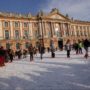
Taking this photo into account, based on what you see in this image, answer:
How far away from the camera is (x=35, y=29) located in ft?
215

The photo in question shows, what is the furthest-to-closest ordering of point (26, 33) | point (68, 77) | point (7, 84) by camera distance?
point (26, 33), point (68, 77), point (7, 84)

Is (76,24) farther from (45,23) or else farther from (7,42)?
(7,42)

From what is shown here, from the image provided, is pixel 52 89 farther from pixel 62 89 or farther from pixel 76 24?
pixel 76 24

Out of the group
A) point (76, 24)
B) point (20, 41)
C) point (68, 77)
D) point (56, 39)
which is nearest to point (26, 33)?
point (20, 41)

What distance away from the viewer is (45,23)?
67.1m

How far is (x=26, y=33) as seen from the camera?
2502 inches

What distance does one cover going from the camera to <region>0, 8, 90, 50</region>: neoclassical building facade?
2361 inches

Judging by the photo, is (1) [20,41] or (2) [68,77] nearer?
(2) [68,77]

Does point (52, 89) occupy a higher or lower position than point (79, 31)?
lower

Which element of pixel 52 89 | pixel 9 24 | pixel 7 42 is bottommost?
pixel 52 89

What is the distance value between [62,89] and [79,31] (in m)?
71.0

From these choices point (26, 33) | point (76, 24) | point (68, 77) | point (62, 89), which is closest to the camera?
point (62, 89)

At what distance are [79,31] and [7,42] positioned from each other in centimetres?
2996

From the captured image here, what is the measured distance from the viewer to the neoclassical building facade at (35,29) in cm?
5997
